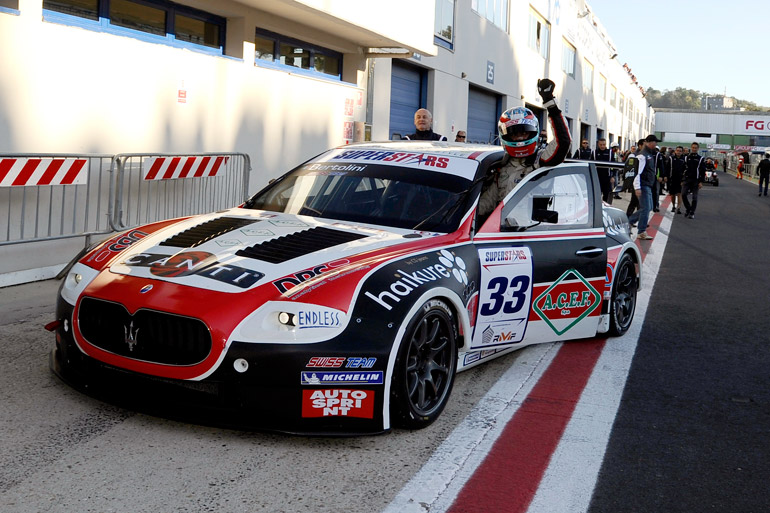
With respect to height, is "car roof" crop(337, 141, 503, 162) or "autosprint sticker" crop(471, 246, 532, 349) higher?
"car roof" crop(337, 141, 503, 162)

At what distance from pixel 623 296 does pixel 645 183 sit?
29.1 feet

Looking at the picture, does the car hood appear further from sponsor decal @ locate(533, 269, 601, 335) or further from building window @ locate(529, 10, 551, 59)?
building window @ locate(529, 10, 551, 59)

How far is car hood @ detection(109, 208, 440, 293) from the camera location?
408cm

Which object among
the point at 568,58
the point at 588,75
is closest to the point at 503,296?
the point at 568,58

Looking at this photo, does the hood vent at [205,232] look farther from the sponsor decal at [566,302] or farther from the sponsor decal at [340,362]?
the sponsor decal at [566,302]

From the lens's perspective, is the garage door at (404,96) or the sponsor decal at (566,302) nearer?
the sponsor decal at (566,302)

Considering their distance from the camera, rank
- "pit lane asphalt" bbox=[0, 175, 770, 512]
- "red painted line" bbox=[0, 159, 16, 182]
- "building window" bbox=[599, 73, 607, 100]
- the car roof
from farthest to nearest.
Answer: "building window" bbox=[599, 73, 607, 100] < "red painted line" bbox=[0, 159, 16, 182] < the car roof < "pit lane asphalt" bbox=[0, 175, 770, 512]

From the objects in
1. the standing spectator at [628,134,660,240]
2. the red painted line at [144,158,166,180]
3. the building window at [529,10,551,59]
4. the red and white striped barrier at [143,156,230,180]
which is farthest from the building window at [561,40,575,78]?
the red painted line at [144,158,166,180]

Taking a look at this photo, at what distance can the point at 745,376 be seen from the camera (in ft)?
19.1

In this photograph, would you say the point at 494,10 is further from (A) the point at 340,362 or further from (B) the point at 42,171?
(A) the point at 340,362

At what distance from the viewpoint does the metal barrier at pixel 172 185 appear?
8781mm

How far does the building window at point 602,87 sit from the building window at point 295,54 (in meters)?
39.8

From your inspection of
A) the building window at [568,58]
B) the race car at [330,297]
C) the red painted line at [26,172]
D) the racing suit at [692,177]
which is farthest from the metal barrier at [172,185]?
the building window at [568,58]

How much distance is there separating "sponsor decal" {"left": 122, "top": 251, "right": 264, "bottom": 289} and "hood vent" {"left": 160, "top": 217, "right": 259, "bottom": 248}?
0.57 ft
